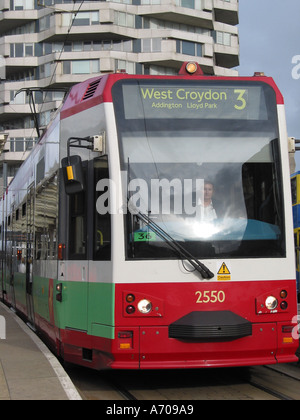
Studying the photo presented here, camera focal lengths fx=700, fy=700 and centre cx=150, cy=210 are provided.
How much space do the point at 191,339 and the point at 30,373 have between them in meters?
1.88

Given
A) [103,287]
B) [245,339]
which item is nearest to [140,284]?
[103,287]

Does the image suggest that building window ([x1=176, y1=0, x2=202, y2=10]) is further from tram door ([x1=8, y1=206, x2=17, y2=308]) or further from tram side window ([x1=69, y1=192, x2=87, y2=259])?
tram side window ([x1=69, y1=192, x2=87, y2=259])

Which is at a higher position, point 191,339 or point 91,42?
point 91,42

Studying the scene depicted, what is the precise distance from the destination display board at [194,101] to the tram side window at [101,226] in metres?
0.60

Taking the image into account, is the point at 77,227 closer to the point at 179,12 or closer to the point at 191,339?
the point at 191,339

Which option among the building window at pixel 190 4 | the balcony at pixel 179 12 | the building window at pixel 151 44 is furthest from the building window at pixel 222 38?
the building window at pixel 151 44

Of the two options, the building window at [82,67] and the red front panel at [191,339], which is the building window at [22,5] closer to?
the building window at [82,67]

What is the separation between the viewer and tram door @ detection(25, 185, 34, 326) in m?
11.9

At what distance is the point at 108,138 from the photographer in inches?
293

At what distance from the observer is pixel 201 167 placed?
750 centimetres

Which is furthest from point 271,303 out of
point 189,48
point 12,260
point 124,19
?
point 189,48

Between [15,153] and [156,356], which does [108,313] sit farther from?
[15,153]
